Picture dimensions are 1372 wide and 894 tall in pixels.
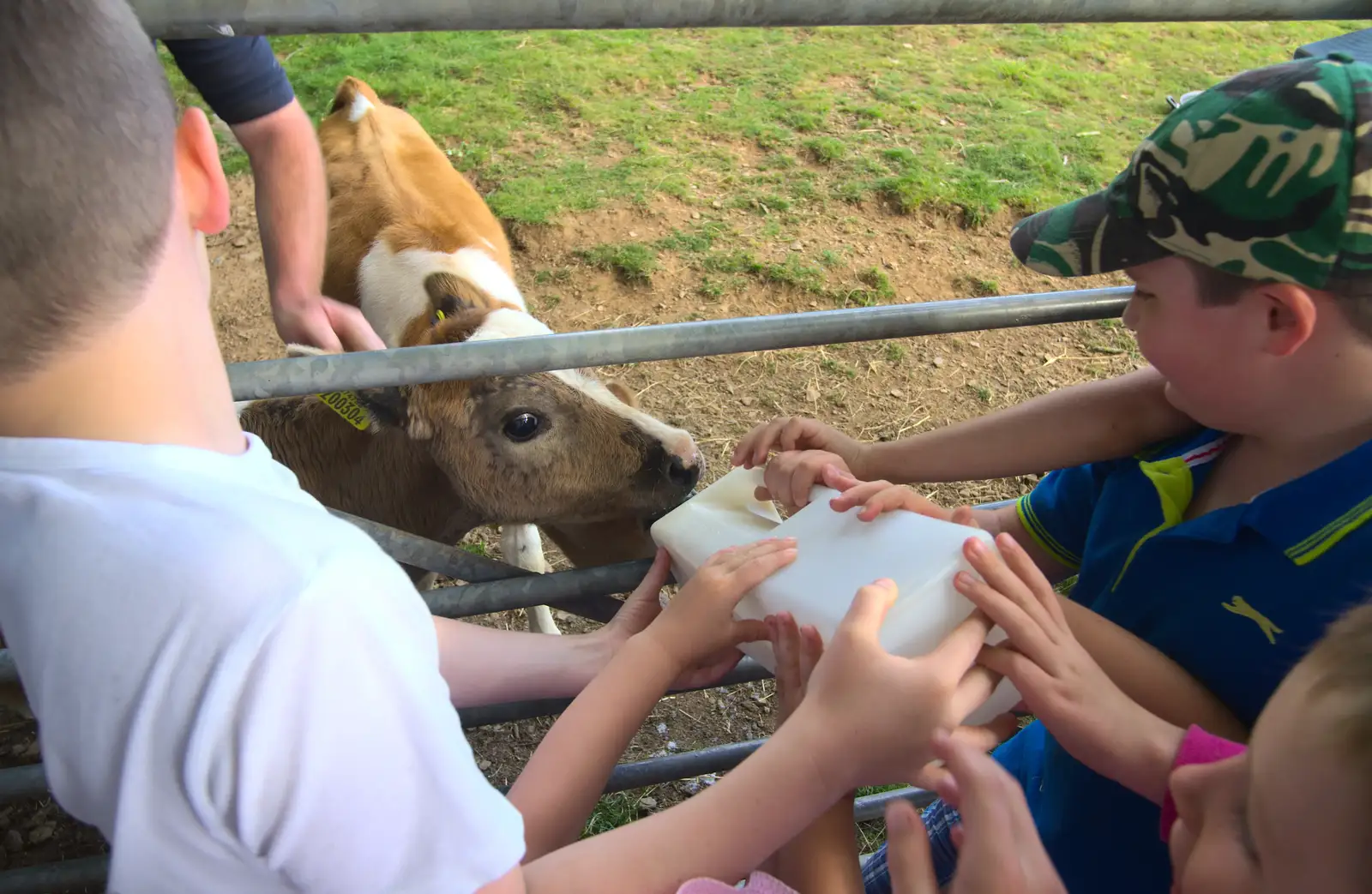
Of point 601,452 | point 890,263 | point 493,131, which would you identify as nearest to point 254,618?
point 601,452

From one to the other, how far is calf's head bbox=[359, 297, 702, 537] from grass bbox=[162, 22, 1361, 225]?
3395mm

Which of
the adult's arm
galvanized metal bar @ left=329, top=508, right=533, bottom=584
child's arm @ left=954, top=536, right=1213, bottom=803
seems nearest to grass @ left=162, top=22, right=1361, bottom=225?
the adult's arm

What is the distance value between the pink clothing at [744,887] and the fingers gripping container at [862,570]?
0.97 ft

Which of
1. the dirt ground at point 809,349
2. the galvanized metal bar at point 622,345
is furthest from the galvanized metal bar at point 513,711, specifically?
the dirt ground at point 809,349

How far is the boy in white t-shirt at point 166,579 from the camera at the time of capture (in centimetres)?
69

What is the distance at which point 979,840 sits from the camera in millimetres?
918

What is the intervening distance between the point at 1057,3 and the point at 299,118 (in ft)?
7.26

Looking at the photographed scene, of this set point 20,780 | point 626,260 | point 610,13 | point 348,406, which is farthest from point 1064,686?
point 626,260

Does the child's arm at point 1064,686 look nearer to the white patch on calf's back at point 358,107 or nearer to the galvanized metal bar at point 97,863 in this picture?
the galvanized metal bar at point 97,863

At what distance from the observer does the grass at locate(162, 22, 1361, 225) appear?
5.86m

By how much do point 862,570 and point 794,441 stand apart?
0.54m

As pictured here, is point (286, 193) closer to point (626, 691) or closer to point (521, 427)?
point (521, 427)

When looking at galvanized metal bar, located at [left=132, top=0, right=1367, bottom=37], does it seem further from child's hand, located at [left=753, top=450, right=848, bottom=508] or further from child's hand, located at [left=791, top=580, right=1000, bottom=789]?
child's hand, located at [left=791, top=580, right=1000, bottom=789]

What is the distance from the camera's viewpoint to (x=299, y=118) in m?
2.68
